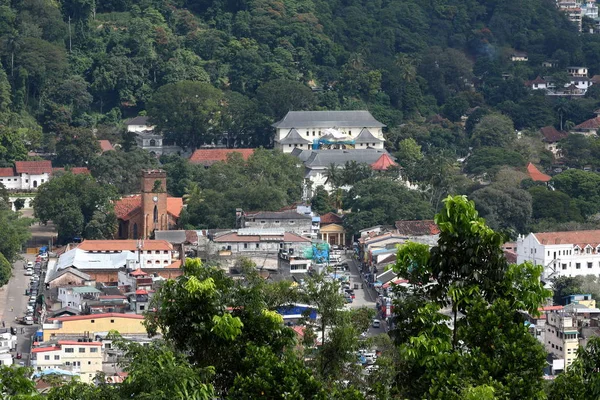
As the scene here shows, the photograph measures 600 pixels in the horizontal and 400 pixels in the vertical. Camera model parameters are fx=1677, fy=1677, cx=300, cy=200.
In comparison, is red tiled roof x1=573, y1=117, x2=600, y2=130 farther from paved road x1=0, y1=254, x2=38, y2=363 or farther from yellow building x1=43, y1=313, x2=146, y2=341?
yellow building x1=43, y1=313, x2=146, y2=341

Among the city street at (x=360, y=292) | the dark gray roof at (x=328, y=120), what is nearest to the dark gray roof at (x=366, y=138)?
the dark gray roof at (x=328, y=120)

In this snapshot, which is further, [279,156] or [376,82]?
[376,82]

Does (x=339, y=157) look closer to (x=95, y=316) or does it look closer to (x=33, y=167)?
(x=33, y=167)

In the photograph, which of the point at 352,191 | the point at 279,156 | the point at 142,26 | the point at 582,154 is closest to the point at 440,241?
the point at 352,191

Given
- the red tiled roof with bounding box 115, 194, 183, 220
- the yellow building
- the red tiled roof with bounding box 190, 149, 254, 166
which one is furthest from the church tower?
the yellow building

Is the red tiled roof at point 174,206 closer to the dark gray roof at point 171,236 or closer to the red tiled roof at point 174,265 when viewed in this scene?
the dark gray roof at point 171,236

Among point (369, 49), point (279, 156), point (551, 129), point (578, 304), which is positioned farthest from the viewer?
point (369, 49)

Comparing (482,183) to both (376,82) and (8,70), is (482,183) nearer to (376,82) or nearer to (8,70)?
(376,82)

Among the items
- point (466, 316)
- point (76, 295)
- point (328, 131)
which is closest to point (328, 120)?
point (328, 131)
